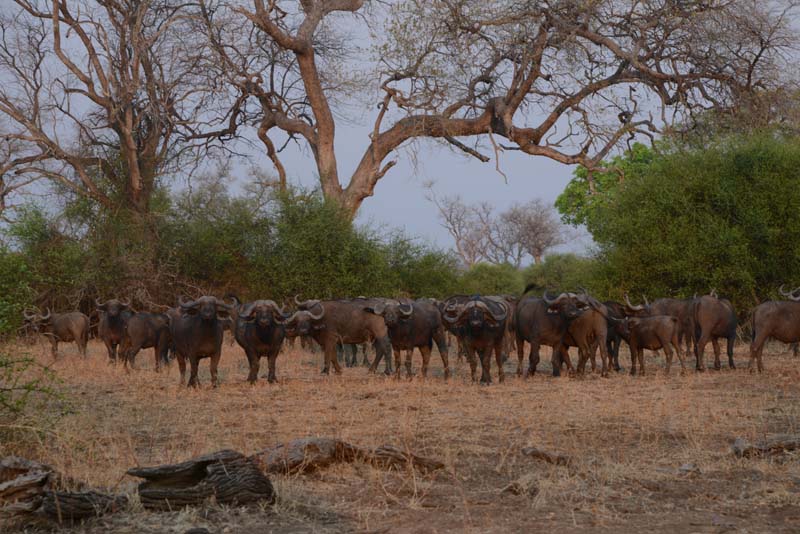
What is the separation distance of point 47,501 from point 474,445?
13.5 feet

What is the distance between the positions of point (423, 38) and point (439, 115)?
103 inches

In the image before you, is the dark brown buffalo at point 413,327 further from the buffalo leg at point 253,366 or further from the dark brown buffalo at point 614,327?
the dark brown buffalo at point 614,327

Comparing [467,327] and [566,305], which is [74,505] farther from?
[566,305]

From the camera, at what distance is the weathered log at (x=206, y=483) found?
6.46m

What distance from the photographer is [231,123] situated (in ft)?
118

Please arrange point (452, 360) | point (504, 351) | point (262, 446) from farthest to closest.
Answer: point (452, 360)
point (504, 351)
point (262, 446)

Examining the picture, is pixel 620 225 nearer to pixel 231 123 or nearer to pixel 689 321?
pixel 689 321

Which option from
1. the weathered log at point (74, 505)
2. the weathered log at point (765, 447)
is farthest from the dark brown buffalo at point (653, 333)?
the weathered log at point (74, 505)

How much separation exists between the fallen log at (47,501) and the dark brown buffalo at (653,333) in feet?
38.7

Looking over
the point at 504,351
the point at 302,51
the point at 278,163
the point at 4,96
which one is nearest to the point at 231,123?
the point at 278,163

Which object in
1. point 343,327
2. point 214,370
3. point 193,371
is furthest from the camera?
point 343,327

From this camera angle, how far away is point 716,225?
2534 cm

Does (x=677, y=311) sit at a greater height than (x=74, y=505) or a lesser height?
greater

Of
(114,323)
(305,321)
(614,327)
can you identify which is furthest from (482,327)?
(114,323)
